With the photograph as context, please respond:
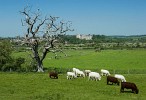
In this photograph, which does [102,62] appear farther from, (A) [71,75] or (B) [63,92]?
(B) [63,92]

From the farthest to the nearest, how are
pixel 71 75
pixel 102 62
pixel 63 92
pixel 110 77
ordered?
pixel 102 62
pixel 71 75
pixel 110 77
pixel 63 92

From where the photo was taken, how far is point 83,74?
4131 centimetres

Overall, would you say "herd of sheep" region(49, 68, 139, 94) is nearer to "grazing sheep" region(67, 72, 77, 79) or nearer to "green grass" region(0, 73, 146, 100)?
"grazing sheep" region(67, 72, 77, 79)

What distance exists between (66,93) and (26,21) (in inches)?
1096

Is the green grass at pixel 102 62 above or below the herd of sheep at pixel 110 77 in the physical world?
below

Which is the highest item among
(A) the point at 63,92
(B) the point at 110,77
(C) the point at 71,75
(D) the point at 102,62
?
(B) the point at 110,77

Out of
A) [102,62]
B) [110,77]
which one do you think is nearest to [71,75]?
[110,77]

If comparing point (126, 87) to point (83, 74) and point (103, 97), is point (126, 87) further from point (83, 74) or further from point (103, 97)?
point (83, 74)

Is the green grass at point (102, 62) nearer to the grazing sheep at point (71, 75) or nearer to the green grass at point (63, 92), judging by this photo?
the grazing sheep at point (71, 75)

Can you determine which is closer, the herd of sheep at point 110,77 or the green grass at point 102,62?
the herd of sheep at point 110,77

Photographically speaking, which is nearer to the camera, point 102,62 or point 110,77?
point 110,77

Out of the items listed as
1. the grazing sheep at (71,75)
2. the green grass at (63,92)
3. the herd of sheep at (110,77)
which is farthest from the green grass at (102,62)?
the green grass at (63,92)

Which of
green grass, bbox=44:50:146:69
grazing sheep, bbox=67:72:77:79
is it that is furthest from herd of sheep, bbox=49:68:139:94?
green grass, bbox=44:50:146:69

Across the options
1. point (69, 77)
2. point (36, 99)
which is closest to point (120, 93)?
point (36, 99)
